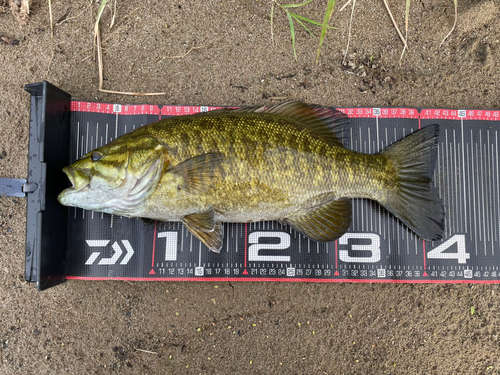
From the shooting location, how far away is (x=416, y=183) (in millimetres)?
2441

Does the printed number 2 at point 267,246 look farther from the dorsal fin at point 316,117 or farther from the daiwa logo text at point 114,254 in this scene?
the daiwa logo text at point 114,254

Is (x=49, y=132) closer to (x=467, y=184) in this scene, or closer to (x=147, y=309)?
(x=147, y=309)

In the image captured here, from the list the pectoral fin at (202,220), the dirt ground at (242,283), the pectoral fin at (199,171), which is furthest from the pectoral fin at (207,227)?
the dirt ground at (242,283)

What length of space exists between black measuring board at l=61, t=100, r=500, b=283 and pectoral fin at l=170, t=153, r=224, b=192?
0.64 metres

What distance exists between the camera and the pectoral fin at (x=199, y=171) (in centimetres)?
212

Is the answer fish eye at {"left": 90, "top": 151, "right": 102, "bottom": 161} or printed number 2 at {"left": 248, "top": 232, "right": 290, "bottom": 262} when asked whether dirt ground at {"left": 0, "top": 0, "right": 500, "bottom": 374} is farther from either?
fish eye at {"left": 90, "top": 151, "right": 102, "bottom": 161}

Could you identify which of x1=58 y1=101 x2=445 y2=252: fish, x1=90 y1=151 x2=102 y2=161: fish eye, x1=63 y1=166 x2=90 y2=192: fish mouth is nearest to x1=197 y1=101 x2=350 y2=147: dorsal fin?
x1=58 y1=101 x2=445 y2=252: fish

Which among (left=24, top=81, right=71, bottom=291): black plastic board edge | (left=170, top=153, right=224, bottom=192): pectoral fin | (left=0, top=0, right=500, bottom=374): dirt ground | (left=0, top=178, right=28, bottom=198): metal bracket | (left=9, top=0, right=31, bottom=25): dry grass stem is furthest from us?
(left=9, top=0, right=31, bottom=25): dry grass stem

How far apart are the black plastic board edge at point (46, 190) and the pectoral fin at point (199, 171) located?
42.1 inches

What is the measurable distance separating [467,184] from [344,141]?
1122 millimetres

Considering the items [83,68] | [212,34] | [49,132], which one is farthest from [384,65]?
[49,132]

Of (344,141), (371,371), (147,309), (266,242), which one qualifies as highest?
(344,141)

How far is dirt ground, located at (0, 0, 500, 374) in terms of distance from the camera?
2.58m

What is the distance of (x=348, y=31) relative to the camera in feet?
9.16
